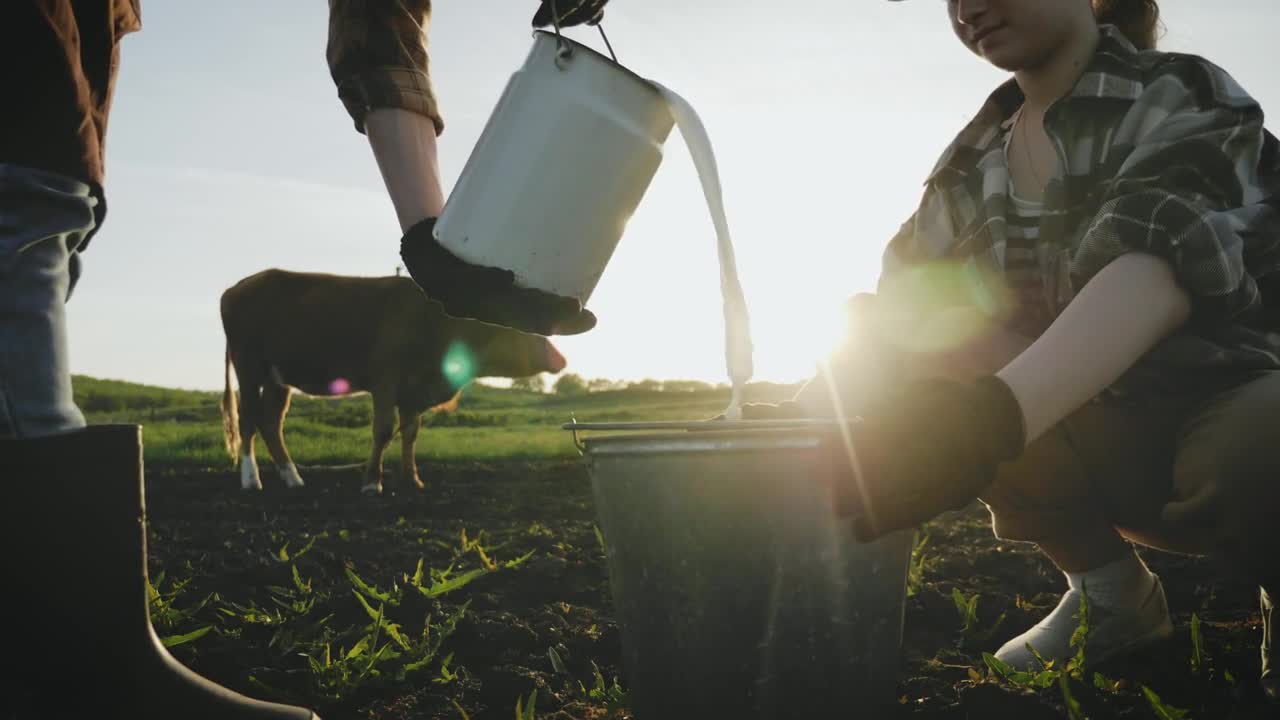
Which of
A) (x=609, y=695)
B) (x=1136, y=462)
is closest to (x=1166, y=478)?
(x=1136, y=462)

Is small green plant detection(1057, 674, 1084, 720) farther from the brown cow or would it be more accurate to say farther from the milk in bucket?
the brown cow

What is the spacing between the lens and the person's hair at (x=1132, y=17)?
5.64 ft

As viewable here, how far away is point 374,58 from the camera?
1801mm

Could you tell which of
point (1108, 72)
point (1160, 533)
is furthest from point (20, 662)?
point (1108, 72)

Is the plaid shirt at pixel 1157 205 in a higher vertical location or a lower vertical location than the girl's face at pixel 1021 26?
lower

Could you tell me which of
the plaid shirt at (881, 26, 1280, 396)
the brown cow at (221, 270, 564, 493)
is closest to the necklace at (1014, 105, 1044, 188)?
the plaid shirt at (881, 26, 1280, 396)

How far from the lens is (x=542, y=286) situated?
1629mm

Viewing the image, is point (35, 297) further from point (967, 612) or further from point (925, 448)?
point (967, 612)

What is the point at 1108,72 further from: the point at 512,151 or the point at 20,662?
the point at 20,662

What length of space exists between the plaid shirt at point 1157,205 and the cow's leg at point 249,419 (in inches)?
217

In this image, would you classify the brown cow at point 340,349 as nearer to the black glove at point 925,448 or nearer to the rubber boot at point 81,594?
the rubber boot at point 81,594

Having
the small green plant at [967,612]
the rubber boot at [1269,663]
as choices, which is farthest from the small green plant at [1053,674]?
the small green plant at [967,612]

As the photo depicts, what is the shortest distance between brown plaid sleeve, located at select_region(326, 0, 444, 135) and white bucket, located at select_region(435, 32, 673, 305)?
28 centimetres

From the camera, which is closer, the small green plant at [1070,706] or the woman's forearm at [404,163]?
the small green plant at [1070,706]
